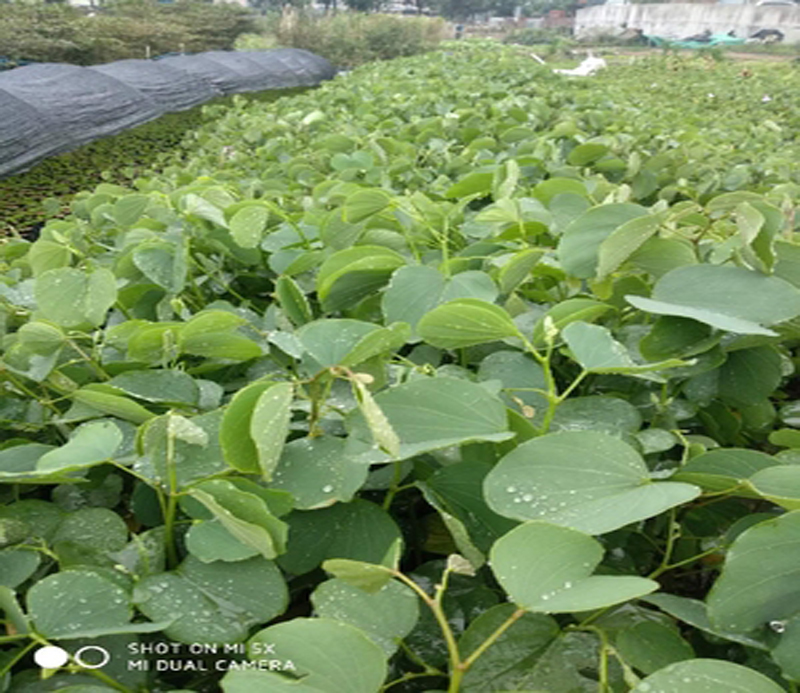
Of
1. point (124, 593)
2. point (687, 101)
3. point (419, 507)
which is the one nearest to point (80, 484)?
point (124, 593)

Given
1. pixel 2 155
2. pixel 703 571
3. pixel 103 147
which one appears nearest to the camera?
pixel 703 571

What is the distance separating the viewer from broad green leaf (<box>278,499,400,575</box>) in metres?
0.45

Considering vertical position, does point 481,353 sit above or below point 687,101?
above

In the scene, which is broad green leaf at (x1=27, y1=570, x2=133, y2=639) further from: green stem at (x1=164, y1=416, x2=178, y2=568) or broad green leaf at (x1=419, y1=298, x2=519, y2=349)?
broad green leaf at (x1=419, y1=298, x2=519, y2=349)

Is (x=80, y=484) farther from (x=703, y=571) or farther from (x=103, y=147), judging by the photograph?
(x=103, y=147)

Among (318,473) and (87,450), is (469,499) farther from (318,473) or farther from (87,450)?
(87,450)

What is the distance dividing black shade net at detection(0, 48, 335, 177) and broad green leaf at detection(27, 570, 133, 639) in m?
5.91

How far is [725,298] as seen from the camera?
0.58m

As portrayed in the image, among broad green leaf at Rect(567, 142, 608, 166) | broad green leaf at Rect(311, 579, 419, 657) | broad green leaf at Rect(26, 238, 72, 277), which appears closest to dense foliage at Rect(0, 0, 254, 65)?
broad green leaf at Rect(567, 142, 608, 166)

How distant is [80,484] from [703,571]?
1.62ft

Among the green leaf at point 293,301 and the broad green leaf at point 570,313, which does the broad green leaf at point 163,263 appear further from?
the broad green leaf at point 570,313

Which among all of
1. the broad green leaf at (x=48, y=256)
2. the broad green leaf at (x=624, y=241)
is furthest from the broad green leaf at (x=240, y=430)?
the broad green leaf at (x=48, y=256)

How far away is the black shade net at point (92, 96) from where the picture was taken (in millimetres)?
5773

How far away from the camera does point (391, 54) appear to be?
1834cm
